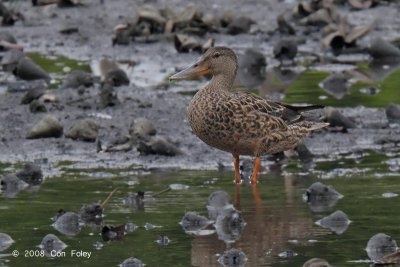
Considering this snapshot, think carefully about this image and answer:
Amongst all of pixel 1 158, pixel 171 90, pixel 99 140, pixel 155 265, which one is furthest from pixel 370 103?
pixel 155 265

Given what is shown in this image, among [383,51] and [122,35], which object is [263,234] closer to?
[383,51]

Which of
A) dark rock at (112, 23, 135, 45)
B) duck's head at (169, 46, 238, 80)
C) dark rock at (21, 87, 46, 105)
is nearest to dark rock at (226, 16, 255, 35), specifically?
dark rock at (112, 23, 135, 45)

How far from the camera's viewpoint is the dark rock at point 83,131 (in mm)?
13750

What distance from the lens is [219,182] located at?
1188cm

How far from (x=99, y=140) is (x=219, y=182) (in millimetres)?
2146

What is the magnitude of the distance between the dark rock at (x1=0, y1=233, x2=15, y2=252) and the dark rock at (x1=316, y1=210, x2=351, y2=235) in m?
2.29

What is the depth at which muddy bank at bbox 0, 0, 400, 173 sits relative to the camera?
13.3 m

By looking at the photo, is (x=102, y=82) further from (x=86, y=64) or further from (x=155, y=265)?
(x=155, y=265)

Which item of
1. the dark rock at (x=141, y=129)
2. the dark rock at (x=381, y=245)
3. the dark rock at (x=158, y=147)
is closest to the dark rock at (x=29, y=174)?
the dark rock at (x=158, y=147)

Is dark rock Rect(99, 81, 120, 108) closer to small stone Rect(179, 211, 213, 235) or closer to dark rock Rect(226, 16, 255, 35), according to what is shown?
small stone Rect(179, 211, 213, 235)

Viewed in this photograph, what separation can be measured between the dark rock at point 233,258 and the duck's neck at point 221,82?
3.74m

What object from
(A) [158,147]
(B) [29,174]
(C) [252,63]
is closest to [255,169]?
(A) [158,147]

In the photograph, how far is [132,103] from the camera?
1548 cm

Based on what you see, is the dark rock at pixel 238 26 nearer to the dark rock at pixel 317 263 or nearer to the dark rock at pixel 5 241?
the dark rock at pixel 5 241
